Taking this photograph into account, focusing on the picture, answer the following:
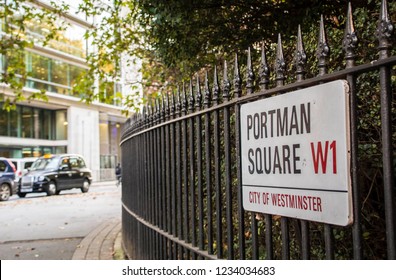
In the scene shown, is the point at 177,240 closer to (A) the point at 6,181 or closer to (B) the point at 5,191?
(B) the point at 5,191

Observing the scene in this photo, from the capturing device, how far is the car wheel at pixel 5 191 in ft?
42.0

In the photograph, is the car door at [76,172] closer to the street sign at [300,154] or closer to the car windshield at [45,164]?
the car windshield at [45,164]

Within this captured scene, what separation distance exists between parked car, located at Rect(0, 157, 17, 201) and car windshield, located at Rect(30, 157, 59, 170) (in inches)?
126

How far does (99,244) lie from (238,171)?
201 inches

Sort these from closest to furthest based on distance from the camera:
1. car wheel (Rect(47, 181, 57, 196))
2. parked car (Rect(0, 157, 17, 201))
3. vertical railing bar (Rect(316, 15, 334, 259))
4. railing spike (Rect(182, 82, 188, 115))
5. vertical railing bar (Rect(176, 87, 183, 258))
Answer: vertical railing bar (Rect(316, 15, 334, 259))
railing spike (Rect(182, 82, 188, 115))
vertical railing bar (Rect(176, 87, 183, 258))
parked car (Rect(0, 157, 17, 201))
car wheel (Rect(47, 181, 57, 196))

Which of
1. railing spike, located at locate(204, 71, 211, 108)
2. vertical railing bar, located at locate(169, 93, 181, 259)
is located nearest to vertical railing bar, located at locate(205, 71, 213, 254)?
railing spike, located at locate(204, 71, 211, 108)

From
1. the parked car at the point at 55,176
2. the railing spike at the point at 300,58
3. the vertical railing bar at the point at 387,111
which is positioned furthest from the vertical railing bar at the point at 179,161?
the parked car at the point at 55,176

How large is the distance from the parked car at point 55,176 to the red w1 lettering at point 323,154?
1522cm

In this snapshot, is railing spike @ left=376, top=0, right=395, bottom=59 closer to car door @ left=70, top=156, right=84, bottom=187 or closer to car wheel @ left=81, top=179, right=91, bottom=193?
car door @ left=70, top=156, right=84, bottom=187

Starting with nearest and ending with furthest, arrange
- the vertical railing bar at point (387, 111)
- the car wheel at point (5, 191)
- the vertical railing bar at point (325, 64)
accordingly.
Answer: the vertical railing bar at point (387, 111), the vertical railing bar at point (325, 64), the car wheel at point (5, 191)

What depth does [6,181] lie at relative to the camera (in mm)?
13930

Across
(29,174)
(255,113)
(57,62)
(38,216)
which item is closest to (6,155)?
(57,62)

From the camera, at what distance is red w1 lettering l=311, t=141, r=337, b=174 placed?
1790 millimetres
